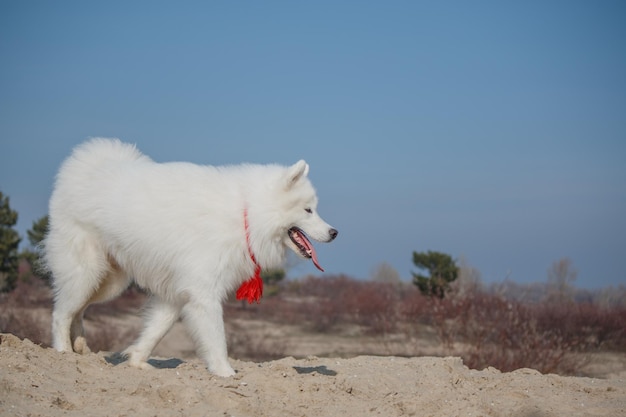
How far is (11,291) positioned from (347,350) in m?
10.2

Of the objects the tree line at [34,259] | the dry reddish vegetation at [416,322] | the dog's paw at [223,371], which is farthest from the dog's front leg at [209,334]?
the tree line at [34,259]

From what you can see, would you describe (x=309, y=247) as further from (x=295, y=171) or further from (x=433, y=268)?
(x=433, y=268)

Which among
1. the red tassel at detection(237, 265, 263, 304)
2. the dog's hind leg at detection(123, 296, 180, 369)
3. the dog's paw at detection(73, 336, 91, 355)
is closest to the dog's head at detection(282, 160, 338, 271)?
the red tassel at detection(237, 265, 263, 304)

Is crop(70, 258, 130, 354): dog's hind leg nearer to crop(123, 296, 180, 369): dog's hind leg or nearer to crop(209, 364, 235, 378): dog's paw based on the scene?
crop(123, 296, 180, 369): dog's hind leg

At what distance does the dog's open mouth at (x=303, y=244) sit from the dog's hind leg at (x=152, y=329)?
1.42 m

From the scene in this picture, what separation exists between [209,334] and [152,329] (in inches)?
39.8

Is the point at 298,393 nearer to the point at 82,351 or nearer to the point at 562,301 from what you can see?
the point at 82,351

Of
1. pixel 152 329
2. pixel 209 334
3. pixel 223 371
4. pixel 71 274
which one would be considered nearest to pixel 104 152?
pixel 71 274

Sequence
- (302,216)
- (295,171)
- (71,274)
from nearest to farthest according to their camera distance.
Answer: (295,171)
(302,216)
(71,274)

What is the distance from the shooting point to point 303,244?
7.25 metres

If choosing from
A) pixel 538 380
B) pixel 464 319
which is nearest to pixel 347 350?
pixel 464 319

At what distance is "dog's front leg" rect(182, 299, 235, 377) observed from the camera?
6793 millimetres

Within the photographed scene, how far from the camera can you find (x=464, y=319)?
1577 centimetres

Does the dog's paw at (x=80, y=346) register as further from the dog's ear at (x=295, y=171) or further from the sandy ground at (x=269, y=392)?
the dog's ear at (x=295, y=171)
